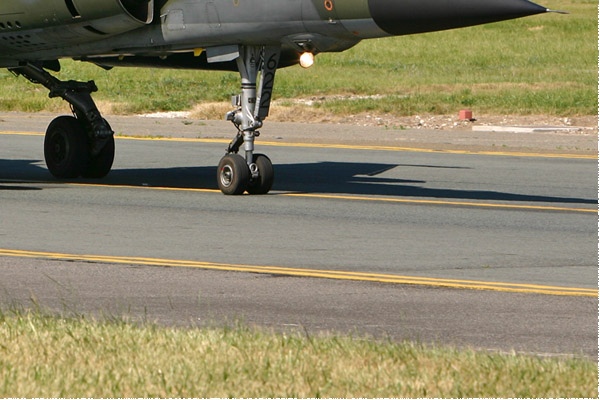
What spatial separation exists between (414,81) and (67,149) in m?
26.0

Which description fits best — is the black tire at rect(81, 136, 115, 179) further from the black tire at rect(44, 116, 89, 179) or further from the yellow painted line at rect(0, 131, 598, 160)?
the yellow painted line at rect(0, 131, 598, 160)

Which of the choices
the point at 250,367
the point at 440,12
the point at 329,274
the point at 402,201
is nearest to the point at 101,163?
the point at 402,201

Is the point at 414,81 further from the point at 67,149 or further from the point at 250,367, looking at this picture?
the point at 250,367

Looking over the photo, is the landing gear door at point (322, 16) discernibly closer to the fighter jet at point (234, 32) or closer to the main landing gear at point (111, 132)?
the fighter jet at point (234, 32)

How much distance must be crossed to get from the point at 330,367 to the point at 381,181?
1251cm

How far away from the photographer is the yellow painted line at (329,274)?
10.7 meters

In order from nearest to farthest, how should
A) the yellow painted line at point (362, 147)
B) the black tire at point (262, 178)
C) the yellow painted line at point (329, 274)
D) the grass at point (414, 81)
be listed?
the yellow painted line at point (329, 274) < the black tire at point (262, 178) < the yellow painted line at point (362, 147) < the grass at point (414, 81)

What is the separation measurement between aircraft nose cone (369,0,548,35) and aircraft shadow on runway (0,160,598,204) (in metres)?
3.13

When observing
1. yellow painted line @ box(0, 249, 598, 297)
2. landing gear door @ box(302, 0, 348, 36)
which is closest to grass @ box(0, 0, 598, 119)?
landing gear door @ box(302, 0, 348, 36)

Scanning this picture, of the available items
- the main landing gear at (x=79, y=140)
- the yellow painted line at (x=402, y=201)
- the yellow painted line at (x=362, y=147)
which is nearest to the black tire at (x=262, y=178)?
the yellow painted line at (x=402, y=201)

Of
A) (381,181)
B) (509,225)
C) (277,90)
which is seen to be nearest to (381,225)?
(509,225)

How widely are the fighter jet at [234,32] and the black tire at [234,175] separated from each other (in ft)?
0.04

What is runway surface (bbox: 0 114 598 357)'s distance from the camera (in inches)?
376

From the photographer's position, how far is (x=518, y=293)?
10.5 m
